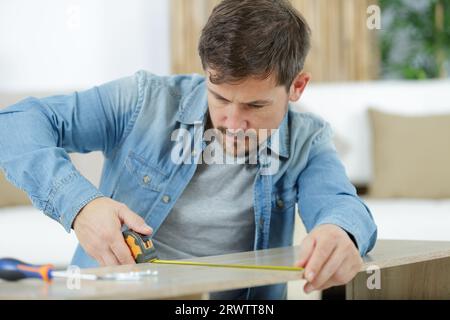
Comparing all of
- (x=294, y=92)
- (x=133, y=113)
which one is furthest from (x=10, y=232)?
(x=294, y=92)

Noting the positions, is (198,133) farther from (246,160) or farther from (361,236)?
(361,236)

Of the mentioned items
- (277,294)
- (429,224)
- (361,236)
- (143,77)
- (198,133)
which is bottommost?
(429,224)

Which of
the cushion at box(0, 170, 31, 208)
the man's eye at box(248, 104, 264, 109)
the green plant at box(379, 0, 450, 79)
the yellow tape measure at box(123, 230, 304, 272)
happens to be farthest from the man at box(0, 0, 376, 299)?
the green plant at box(379, 0, 450, 79)

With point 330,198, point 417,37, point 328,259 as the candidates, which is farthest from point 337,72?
point 328,259

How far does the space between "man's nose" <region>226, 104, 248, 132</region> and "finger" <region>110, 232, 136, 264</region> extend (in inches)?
12.4

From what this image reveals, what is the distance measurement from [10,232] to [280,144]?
3.94 ft

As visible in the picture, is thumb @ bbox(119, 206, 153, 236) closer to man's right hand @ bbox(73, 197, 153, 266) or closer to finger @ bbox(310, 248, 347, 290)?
man's right hand @ bbox(73, 197, 153, 266)

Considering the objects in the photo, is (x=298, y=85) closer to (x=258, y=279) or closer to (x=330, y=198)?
(x=330, y=198)

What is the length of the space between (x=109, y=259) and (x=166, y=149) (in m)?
0.40

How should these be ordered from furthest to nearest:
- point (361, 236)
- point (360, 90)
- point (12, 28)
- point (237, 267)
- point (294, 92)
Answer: point (12, 28) < point (360, 90) < point (294, 92) < point (361, 236) < point (237, 267)

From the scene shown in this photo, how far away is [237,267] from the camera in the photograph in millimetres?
1025

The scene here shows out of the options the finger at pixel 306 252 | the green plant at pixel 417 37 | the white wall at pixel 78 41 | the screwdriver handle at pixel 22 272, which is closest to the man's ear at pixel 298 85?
the finger at pixel 306 252

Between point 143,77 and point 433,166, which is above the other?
point 143,77
